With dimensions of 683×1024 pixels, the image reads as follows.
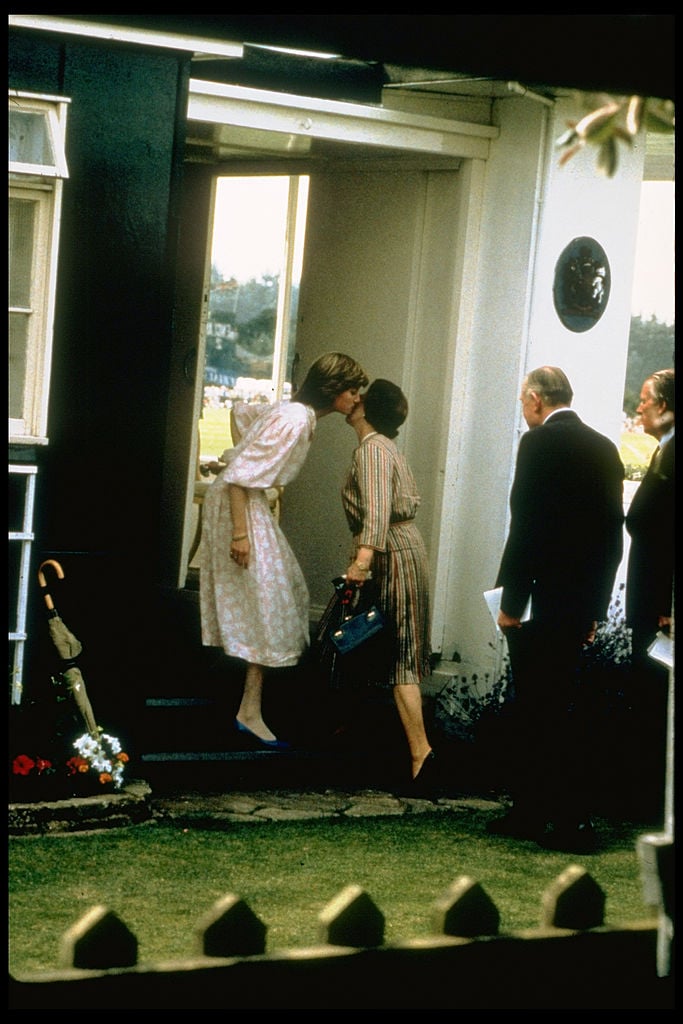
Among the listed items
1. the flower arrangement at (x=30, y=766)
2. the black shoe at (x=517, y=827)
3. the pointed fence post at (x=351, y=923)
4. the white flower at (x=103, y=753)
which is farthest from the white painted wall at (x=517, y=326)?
the pointed fence post at (x=351, y=923)

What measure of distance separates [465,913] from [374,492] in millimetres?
4209

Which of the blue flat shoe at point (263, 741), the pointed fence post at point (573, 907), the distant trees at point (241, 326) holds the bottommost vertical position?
the blue flat shoe at point (263, 741)

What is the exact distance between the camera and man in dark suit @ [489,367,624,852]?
6273mm

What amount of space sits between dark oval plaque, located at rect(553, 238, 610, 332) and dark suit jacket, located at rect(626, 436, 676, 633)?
1.59 meters

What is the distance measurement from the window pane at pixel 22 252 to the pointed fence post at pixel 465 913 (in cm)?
414

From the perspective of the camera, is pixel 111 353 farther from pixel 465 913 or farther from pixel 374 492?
pixel 465 913

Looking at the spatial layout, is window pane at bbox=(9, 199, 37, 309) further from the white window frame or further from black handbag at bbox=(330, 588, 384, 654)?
black handbag at bbox=(330, 588, 384, 654)

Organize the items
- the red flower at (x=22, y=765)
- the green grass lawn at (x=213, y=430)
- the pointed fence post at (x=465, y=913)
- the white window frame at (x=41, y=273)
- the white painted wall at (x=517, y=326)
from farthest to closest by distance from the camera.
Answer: the green grass lawn at (x=213, y=430), the white painted wall at (x=517, y=326), the white window frame at (x=41, y=273), the red flower at (x=22, y=765), the pointed fence post at (x=465, y=913)

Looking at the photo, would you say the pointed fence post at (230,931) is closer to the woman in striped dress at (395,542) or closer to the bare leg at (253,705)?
the woman in striped dress at (395,542)

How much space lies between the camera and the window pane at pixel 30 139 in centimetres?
623

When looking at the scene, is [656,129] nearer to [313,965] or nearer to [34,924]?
[313,965]

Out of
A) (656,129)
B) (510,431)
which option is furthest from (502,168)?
(656,129)

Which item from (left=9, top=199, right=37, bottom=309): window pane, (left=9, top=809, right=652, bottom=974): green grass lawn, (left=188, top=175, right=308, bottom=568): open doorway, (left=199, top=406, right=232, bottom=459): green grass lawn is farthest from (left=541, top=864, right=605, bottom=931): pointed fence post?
(left=199, top=406, right=232, bottom=459): green grass lawn

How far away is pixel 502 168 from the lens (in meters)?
8.09
